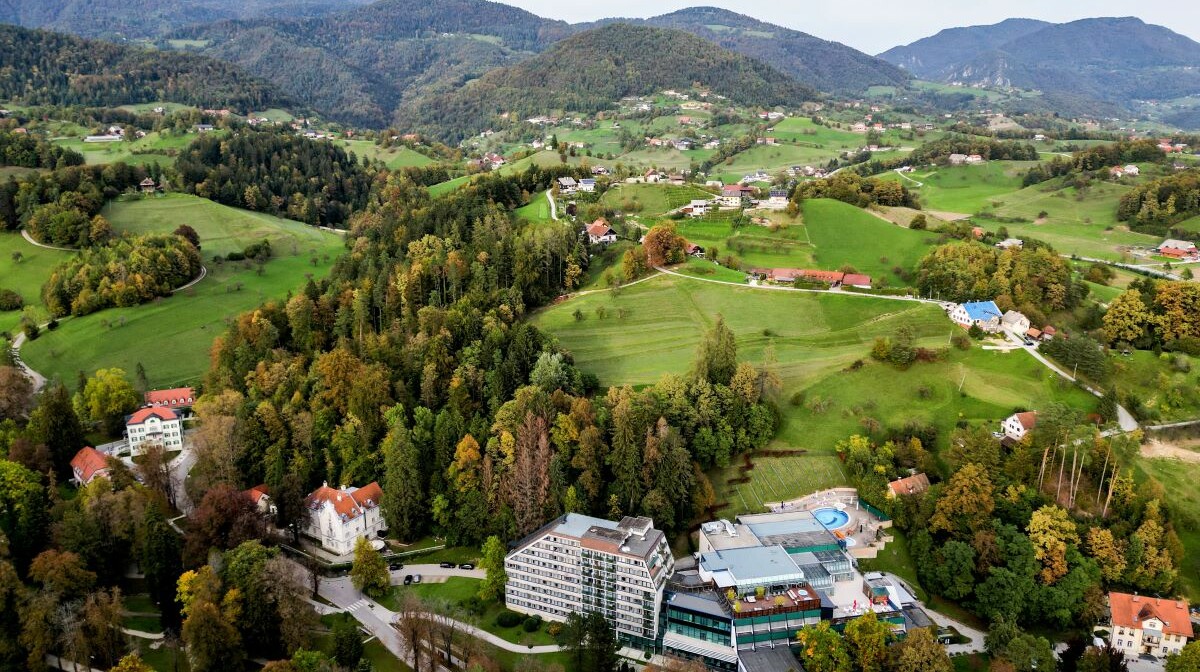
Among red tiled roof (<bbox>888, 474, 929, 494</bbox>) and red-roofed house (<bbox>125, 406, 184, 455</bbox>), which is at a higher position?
red tiled roof (<bbox>888, 474, 929, 494</bbox>)

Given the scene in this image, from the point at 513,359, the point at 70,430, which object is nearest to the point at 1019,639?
the point at 513,359

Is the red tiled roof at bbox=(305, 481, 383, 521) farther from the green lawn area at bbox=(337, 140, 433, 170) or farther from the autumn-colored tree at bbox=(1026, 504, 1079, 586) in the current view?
the green lawn area at bbox=(337, 140, 433, 170)

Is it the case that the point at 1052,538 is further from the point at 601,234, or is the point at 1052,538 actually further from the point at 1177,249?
the point at 1177,249

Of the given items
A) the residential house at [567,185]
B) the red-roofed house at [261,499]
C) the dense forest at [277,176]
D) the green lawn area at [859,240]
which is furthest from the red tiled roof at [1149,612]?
the dense forest at [277,176]

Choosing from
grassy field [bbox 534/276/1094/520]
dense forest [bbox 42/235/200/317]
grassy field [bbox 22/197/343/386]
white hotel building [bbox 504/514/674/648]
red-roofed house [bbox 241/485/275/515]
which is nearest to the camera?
white hotel building [bbox 504/514/674/648]

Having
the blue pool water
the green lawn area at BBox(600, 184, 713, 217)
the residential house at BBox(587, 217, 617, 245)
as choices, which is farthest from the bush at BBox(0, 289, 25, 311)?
the blue pool water

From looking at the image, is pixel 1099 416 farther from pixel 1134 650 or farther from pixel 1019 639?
pixel 1019 639
